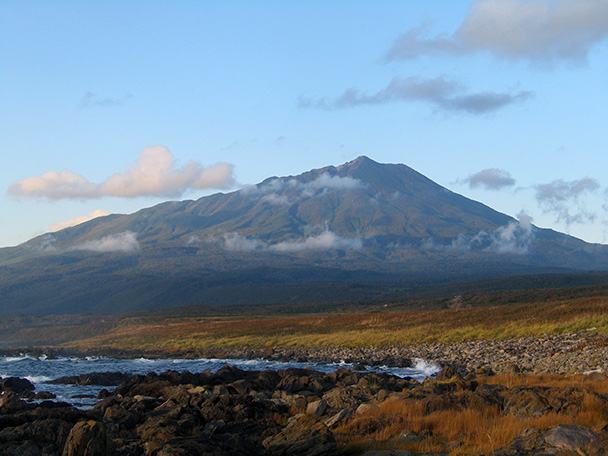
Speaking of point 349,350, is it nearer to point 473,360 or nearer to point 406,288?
point 473,360

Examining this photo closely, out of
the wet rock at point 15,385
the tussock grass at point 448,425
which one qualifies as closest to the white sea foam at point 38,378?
the wet rock at point 15,385

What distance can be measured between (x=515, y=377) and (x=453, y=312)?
40.0 m

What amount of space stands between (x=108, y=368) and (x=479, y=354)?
29672 millimetres

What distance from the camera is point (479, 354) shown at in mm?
38562

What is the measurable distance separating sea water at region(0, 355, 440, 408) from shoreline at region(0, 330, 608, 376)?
67.8 inches

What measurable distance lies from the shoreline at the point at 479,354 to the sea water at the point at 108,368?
1.72 m

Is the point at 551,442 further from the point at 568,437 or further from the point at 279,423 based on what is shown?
the point at 279,423

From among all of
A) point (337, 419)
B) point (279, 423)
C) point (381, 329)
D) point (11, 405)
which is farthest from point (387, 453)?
point (381, 329)

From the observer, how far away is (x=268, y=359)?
51844 mm

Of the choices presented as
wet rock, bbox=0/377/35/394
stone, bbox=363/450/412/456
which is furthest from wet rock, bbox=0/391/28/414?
stone, bbox=363/450/412/456

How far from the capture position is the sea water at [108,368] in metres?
34.2

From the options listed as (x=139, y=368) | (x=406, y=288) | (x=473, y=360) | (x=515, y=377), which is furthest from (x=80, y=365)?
(x=406, y=288)

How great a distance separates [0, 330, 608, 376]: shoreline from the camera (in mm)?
29359

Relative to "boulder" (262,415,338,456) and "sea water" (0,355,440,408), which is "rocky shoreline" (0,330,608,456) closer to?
"boulder" (262,415,338,456)
